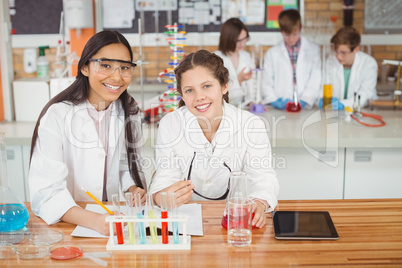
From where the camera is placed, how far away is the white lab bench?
2.74 metres

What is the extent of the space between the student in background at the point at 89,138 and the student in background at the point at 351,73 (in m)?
2.04

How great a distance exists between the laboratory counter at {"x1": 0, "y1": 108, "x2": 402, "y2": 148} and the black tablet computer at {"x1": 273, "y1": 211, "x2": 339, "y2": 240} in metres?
1.16

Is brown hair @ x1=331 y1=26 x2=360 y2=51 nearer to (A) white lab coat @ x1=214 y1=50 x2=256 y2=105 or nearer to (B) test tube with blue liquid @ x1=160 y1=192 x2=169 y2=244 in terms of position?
(A) white lab coat @ x1=214 y1=50 x2=256 y2=105

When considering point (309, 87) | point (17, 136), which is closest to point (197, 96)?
point (17, 136)

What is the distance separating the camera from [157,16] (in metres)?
5.09

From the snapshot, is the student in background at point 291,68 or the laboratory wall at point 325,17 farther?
the laboratory wall at point 325,17

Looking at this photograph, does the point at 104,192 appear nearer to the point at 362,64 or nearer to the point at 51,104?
the point at 51,104

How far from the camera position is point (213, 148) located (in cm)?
200

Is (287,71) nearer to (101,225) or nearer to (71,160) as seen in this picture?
(71,160)

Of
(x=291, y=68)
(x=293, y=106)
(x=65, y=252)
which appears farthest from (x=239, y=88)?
(x=65, y=252)

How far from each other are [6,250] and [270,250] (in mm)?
738

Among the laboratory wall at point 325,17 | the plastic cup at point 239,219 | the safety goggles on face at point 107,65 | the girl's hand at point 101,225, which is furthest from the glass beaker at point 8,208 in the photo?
the laboratory wall at point 325,17

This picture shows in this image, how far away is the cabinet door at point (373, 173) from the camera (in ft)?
9.19

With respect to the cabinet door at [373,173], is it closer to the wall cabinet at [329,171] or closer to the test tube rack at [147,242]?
the wall cabinet at [329,171]
